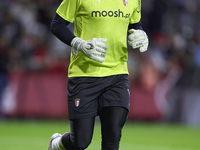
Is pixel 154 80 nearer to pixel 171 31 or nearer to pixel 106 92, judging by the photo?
pixel 171 31

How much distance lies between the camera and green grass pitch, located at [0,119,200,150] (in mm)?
8938

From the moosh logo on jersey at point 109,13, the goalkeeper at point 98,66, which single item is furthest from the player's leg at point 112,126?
the moosh logo on jersey at point 109,13

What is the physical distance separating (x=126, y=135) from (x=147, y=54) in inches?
129

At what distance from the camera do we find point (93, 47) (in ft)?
17.3

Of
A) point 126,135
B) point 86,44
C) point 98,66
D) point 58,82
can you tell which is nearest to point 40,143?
point 126,135

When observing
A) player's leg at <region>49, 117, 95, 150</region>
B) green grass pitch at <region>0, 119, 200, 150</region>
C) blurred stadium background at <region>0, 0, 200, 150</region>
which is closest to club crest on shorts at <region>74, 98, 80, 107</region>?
player's leg at <region>49, 117, 95, 150</region>

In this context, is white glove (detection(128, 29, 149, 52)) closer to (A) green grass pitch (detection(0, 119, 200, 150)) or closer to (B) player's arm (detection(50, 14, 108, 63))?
(B) player's arm (detection(50, 14, 108, 63))

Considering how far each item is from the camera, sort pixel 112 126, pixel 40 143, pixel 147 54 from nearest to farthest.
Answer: pixel 112 126 → pixel 40 143 → pixel 147 54

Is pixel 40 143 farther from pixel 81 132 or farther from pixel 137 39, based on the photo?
pixel 137 39

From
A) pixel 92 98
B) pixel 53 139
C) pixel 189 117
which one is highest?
pixel 92 98

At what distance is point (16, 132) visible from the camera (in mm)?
10766

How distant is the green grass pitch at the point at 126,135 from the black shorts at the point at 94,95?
306 cm

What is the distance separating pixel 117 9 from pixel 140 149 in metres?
3.59

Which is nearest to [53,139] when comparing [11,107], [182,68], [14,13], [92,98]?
[92,98]
